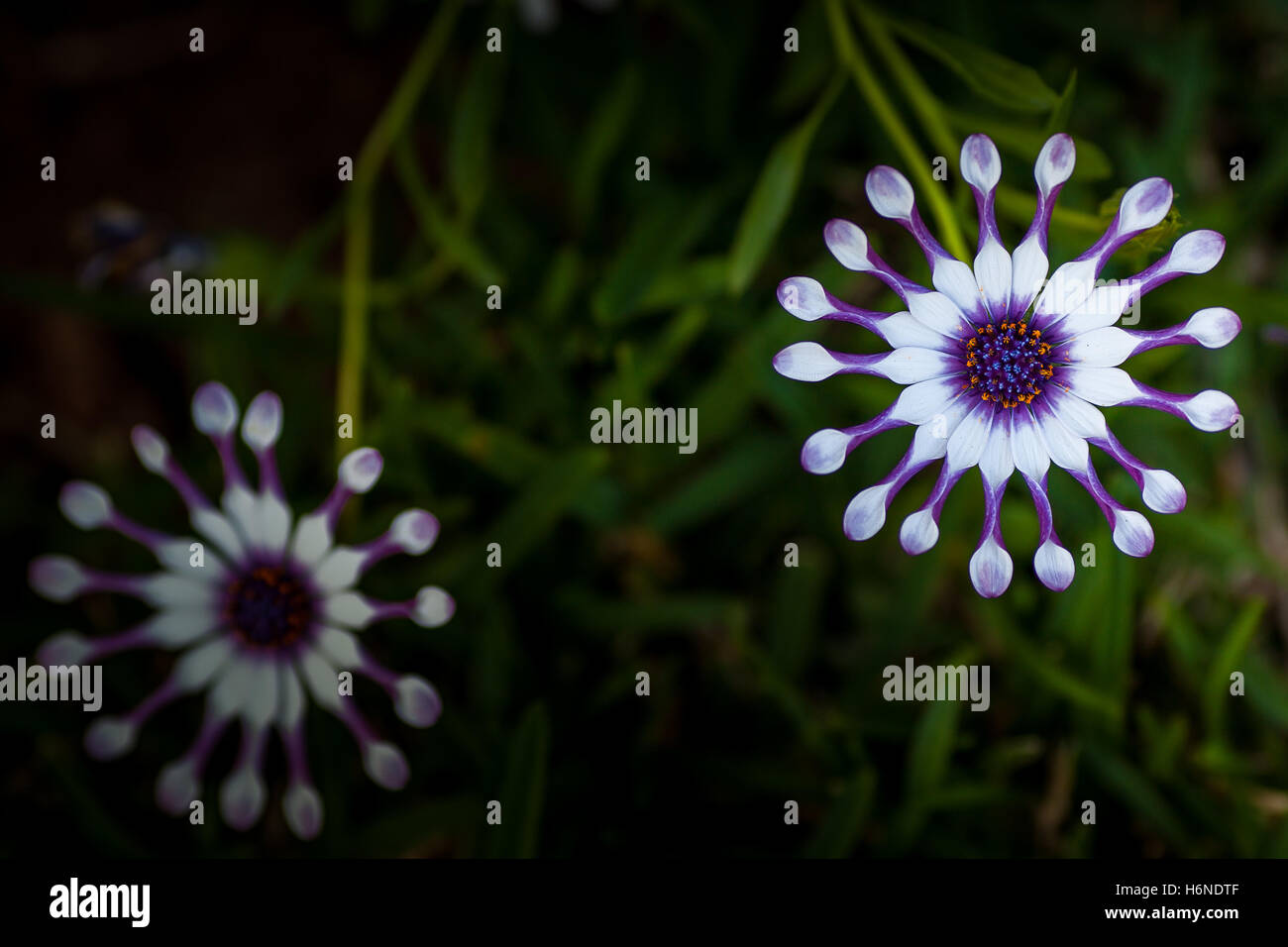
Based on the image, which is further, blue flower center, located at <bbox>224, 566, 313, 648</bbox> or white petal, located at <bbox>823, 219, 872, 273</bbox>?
blue flower center, located at <bbox>224, 566, 313, 648</bbox>

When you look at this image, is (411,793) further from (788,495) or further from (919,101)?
(919,101)

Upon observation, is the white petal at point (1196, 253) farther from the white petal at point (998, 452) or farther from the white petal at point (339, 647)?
the white petal at point (339, 647)

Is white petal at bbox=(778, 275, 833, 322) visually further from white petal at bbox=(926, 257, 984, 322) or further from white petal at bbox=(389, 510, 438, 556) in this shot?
white petal at bbox=(389, 510, 438, 556)

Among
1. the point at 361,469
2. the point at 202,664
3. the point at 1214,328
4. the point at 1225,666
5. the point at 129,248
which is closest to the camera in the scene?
the point at 1214,328

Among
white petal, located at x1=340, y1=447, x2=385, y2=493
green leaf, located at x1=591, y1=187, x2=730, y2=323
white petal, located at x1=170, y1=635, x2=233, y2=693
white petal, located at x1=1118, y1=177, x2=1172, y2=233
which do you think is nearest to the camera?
white petal, located at x1=1118, y1=177, x2=1172, y2=233

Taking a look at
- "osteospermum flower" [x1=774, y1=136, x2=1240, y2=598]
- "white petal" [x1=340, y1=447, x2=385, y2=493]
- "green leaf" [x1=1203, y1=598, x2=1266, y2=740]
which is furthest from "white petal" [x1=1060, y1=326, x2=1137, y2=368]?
"white petal" [x1=340, y1=447, x2=385, y2=493]

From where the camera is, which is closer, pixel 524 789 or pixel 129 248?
pixel 524 789

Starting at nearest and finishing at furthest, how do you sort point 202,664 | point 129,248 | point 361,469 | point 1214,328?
point 1214,328 → point 361,469 → point 202,664 → point 129,248

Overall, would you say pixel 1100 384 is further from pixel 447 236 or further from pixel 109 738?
pixel 109 738

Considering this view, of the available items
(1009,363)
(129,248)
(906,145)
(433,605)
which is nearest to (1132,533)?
(1009,363)
